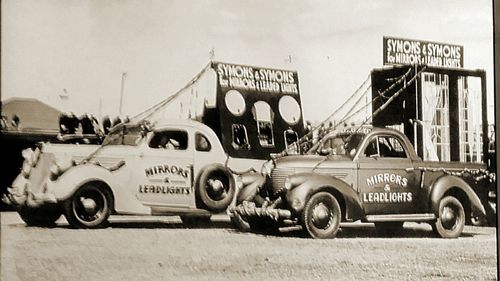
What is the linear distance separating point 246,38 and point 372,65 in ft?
2.34

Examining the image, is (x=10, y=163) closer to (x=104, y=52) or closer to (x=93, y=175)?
(x=93, y=175)

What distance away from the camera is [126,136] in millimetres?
3139

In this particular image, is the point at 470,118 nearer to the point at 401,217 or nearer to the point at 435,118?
the point at 435,118

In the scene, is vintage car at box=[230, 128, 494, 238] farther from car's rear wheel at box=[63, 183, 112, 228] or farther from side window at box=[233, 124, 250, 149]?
car's rear wheel at box=[63, 183, 112, 228]

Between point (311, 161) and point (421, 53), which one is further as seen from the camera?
point (421, 53)

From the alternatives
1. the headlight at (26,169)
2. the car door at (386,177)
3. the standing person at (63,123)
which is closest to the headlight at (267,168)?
the car door at (386,177)

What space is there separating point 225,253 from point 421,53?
152 cm

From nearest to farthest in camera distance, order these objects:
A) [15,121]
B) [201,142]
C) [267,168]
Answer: [15,121]
[201,142]
[267,168]

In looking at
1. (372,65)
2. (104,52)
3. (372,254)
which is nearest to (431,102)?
(372,65)

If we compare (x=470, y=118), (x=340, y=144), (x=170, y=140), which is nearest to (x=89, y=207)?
(x=170, y=140)

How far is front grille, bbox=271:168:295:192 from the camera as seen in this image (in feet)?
11.1

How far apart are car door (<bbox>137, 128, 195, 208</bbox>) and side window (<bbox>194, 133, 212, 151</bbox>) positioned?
0.03m

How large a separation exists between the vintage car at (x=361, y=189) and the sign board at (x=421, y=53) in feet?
1.29

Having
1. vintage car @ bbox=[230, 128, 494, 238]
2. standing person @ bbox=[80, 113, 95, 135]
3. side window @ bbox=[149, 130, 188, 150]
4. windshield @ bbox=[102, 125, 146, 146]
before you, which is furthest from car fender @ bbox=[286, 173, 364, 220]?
standing person @ bbox=[80, 113, 95, 135]
